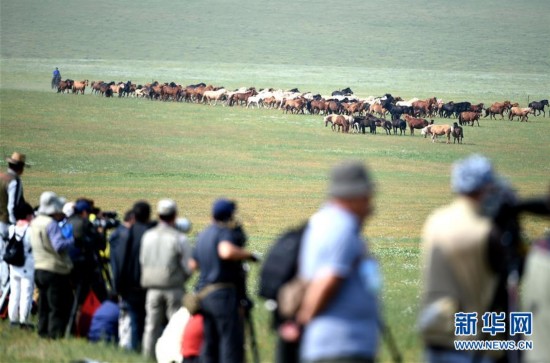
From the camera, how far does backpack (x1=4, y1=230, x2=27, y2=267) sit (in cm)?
1161

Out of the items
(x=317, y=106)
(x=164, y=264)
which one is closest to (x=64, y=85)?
(x=317, y=106)

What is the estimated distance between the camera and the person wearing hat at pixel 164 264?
9.20 meters

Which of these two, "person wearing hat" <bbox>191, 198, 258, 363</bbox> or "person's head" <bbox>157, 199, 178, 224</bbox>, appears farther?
"person's head" <bbox>157, 199, 178, 224</bbox>

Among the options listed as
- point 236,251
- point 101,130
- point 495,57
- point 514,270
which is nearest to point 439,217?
point 514,270

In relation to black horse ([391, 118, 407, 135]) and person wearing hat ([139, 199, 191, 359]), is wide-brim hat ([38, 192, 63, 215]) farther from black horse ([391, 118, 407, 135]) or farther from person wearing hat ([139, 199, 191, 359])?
black horse ([391, 118, 407, 135])

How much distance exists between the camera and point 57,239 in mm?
10797

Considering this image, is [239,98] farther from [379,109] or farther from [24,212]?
→ [24,212]

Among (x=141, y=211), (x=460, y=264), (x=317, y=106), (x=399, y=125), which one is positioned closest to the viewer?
(x=460, y=264)

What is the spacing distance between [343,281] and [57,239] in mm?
6114

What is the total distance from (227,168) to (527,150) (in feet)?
48.4

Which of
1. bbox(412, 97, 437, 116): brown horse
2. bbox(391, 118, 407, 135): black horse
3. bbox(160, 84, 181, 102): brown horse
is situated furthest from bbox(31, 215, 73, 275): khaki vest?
bbox(160, 84, 181, 102): brown horse

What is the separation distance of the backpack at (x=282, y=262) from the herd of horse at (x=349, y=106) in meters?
47.7

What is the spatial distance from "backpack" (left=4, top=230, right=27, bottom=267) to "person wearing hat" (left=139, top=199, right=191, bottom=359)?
2569 mm

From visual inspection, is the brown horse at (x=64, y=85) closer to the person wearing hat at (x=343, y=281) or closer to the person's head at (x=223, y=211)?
the person's head at (x=223, y=211)
